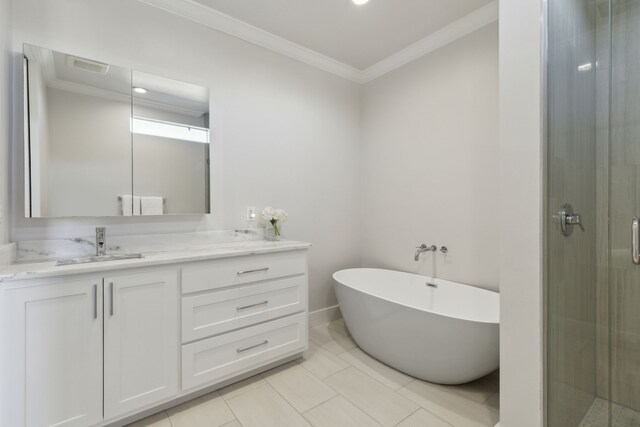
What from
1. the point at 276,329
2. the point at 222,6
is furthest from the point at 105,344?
the point at 222,6

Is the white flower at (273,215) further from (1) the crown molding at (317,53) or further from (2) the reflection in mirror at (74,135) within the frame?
(1) the crown molding at (317,53)

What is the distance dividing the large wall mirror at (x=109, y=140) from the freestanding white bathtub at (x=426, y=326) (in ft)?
4.90

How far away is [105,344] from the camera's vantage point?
1480 millimetres

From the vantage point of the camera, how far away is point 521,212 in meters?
1.41

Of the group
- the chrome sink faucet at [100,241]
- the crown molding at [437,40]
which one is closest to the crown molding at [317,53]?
the crown molding at [437,40]

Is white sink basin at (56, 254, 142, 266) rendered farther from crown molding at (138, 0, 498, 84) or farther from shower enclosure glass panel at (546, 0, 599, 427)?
shower enclosure glass panel at (546, 0, 599, 427)

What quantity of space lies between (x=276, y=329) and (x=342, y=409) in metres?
0.67

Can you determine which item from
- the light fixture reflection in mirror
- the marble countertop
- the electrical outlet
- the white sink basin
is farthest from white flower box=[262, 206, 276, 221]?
the white sink basin

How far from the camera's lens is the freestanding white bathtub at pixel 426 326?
1.74 meters

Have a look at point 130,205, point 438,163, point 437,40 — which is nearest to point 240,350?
point 130,205

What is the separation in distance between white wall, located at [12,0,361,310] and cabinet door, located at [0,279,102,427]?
58 cm

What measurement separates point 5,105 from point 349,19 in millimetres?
2296

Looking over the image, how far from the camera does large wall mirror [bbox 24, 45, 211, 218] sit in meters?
1.69

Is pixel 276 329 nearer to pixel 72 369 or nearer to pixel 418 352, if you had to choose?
pixel 418 352
